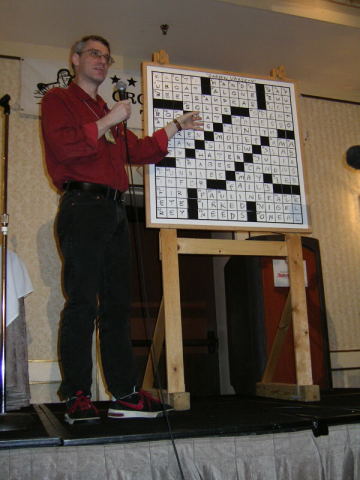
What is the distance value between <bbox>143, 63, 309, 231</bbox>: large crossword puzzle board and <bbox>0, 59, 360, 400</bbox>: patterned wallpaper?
122 centimetres

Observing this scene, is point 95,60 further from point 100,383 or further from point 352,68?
point 352,68

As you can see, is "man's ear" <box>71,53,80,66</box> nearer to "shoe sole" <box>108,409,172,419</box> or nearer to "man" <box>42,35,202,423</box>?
"man" <box>42,35,202,423</box>

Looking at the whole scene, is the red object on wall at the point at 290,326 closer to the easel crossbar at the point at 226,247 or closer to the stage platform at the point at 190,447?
the easel crossbar at the point at 226,247

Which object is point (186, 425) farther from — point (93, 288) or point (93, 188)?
point (93, 188)

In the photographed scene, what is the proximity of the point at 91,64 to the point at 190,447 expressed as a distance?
54.0 inches

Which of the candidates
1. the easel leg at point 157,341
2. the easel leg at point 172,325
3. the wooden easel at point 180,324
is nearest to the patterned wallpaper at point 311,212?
the easel leg at point 157,341

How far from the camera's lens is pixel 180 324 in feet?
6.50

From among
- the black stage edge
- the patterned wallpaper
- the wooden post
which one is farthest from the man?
the patterned wallpaper

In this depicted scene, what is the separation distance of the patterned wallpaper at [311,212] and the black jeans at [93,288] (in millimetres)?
1313

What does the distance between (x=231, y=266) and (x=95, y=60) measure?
6.08ft

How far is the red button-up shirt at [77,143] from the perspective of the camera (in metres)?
1.66

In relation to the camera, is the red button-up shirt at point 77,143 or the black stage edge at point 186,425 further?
the red button-up shirt at point 77,143

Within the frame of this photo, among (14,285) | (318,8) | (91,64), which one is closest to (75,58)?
(91,64)

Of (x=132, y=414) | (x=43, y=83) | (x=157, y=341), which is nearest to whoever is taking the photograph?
(x=132, y=414)
